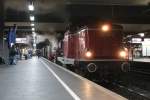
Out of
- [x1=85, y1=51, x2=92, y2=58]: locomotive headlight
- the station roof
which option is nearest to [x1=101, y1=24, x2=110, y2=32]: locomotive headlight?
[x1=85, y1=51, x2=92, y2=58]: locomotive headlight

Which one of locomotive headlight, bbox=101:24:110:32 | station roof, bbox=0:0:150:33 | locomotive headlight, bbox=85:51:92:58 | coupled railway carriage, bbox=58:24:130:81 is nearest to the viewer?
coupled railway carriage, bbox=58:24:130:81

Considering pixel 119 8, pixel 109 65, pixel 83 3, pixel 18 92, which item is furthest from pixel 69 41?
pixel 18 92

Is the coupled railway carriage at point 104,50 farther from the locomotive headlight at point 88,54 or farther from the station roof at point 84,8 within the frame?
the station roof at point 84,8

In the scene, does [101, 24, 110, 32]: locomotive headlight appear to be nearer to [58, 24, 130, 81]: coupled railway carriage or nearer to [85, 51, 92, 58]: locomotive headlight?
[58, 24, 130, 81]: coupled railway carriage

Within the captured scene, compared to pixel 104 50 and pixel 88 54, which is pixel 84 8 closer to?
pixel 104 50

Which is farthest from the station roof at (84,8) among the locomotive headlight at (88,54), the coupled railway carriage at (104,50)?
the locomotive headlight at (88,54)

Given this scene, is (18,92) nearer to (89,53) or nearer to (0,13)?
(89,53)

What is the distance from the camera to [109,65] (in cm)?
2327

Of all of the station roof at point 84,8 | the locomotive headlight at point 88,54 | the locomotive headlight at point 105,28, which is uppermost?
the station roof at point 84,8

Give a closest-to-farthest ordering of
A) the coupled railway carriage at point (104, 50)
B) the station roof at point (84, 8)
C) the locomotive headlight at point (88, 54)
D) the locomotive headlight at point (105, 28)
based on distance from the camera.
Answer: the coupled railway carriage at point (104, 50), the locomotive headlight at point (88, 54), the locomotive headlight at point (105, 28), the station roof at point (84, 8)

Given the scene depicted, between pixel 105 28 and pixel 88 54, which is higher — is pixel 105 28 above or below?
above

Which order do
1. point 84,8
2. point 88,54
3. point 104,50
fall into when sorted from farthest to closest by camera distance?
point 84,8 < point 104,50 < point 88,54

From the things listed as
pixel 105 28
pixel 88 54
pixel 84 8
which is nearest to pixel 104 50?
pixel 88 54

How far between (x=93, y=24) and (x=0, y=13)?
17.1 metres
